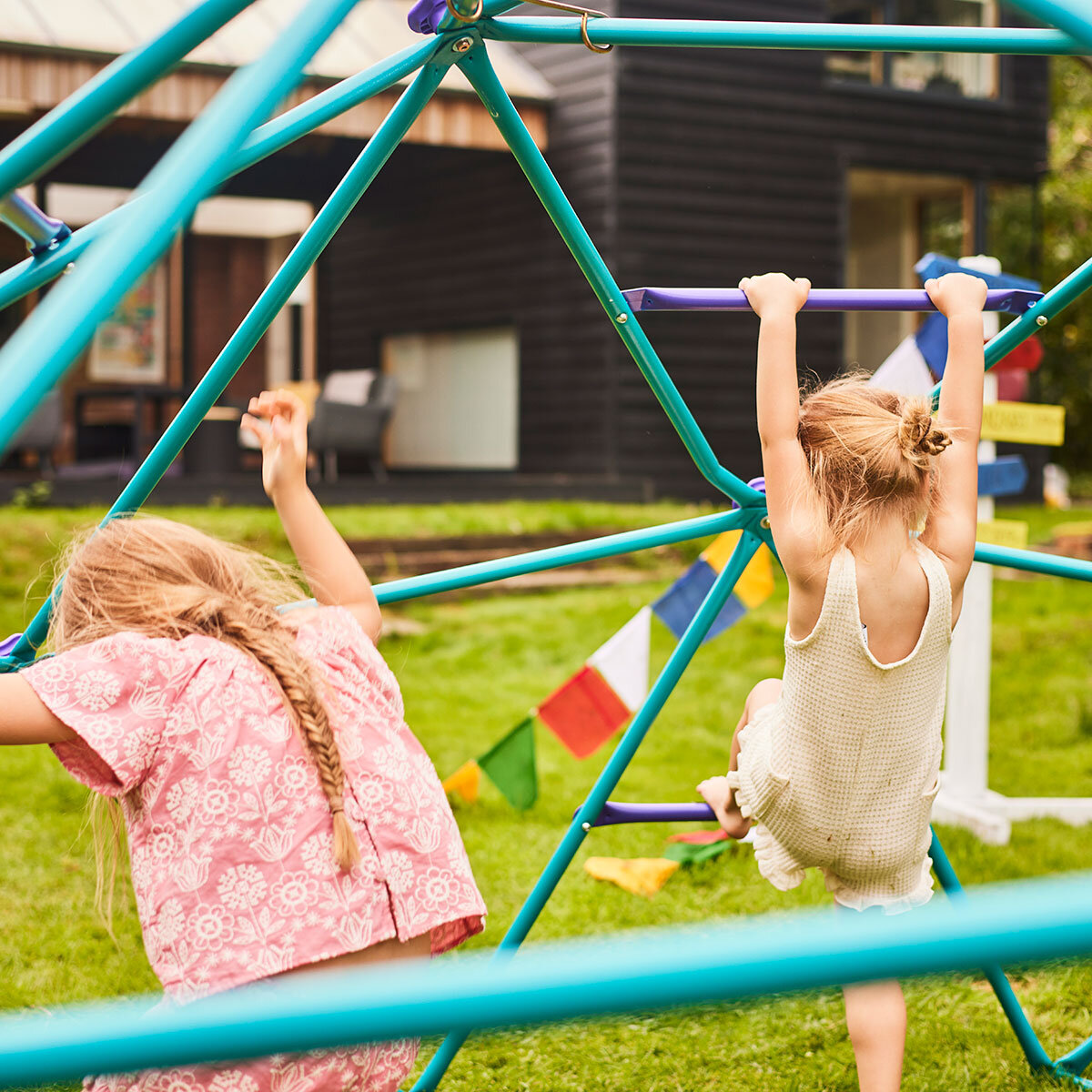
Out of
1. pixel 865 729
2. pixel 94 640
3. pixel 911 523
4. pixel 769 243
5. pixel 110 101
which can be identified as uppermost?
pixel 769 243

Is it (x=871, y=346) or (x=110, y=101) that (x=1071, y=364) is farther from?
(x=110, y=101)

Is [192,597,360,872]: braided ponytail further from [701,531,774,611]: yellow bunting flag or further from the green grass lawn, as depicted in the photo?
[701,531,774,611]: yellow bunting flag

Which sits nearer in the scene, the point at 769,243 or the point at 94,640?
the point at 94,640

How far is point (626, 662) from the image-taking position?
2951 mm

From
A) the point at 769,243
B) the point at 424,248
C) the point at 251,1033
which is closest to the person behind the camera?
the point at 251,1033

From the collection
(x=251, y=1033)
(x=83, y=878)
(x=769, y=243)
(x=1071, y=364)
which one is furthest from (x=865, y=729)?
(x=1071, y=364)

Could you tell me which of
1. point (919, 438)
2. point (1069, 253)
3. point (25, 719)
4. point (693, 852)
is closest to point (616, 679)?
point (693, 852)

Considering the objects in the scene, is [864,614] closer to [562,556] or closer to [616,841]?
[562,556]

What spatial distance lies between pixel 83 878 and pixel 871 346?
1129 cm

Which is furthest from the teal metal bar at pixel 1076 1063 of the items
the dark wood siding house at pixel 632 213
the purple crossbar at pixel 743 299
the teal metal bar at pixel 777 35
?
the dark wood siding house at pixel 632 213

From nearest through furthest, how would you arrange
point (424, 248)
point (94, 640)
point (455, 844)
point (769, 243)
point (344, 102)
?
point (94, 640) → point (455, 844) → point (344, 102) → point (769, 243) → point (424, 248)

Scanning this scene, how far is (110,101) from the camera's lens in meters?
1.16

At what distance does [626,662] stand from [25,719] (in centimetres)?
181

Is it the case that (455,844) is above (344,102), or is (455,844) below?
below
